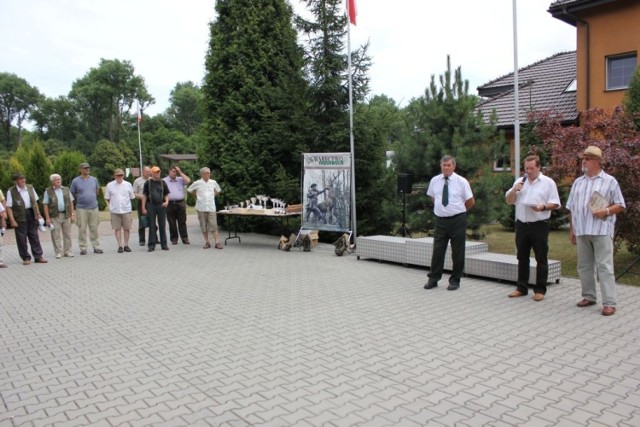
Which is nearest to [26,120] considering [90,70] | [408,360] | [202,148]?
[90,70]

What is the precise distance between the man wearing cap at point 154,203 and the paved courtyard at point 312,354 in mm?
3615

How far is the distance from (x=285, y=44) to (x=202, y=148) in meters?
4.14

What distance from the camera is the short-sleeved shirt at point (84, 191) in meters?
11.1

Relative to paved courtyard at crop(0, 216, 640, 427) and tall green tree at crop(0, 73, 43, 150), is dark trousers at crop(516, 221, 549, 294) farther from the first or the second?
tall green tree at crop(0, 73, 43, 150)

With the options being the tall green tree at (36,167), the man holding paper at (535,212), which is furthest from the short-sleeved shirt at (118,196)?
the tall green tree at (36,167)

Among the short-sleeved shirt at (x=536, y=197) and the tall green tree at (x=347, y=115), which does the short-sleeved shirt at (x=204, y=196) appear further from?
the short-sleeved shirt at (x=536, y=197)

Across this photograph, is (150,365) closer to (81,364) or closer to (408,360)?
(81,364)

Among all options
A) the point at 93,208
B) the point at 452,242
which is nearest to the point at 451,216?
the point at 452,242

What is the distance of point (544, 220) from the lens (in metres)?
6.48

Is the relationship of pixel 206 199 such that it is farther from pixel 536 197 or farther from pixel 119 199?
pixel 536 197

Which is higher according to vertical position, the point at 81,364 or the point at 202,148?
the point at 202,148

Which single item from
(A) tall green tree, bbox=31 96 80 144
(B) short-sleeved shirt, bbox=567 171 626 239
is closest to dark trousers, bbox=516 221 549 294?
(B) short-sleeved shirt, bbox=567 171 626 239

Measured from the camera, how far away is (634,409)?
3.53 meters

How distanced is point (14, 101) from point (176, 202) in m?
77.6
